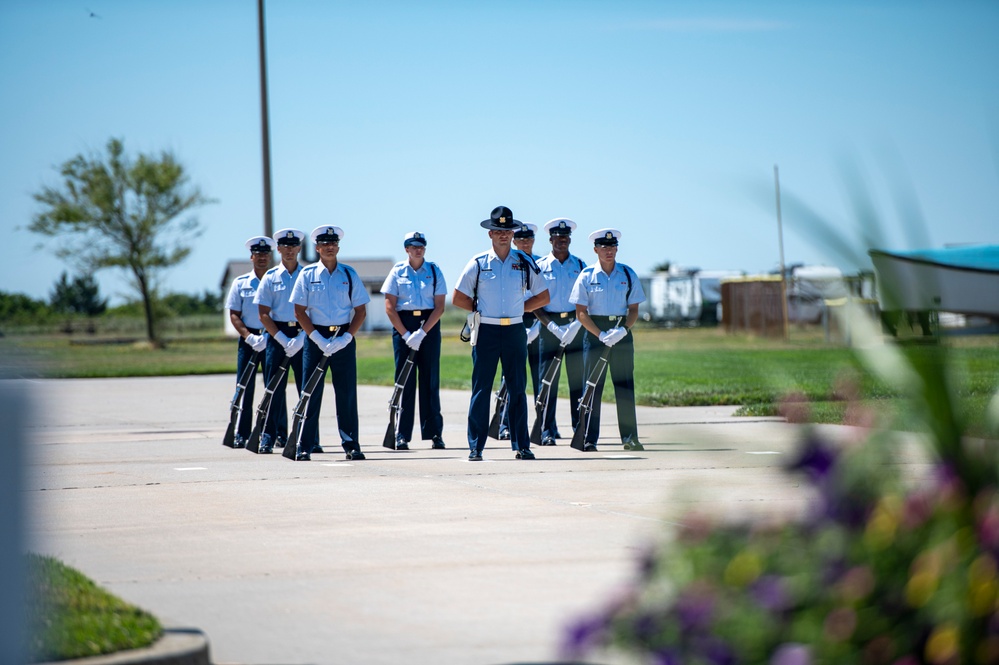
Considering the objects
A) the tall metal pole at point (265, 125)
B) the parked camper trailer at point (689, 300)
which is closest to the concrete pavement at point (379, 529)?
the tall metal pole at point (265, 125)

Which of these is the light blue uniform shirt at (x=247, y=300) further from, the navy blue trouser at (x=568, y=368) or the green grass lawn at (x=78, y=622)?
the green grass lawn at (x=78, y=622)

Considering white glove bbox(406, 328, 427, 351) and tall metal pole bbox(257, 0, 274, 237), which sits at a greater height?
tall metal pole bbox(257, 0, 274, 237)

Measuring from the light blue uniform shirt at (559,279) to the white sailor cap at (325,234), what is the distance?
237cm

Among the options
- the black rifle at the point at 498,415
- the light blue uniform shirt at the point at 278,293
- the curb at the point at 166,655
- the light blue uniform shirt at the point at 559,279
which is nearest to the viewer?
the curb at the point at 166,655

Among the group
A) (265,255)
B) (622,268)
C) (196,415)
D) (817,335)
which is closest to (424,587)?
(622,268)

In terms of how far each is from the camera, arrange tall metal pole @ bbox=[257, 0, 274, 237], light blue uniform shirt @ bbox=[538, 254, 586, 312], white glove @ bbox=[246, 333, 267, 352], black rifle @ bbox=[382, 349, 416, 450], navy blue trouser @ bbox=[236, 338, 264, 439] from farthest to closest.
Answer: tall metal pole @ bbox=[257, 0, 274, 237], light blue uniform shirt @ bbox=[538, 254, 586, 312], white glove @ bbox=[246, 333, 267, 352], navy blue trouser @ bbox=[236, 338, 264, 439], black rifle @ bbox=[382, 349, 416, 450]

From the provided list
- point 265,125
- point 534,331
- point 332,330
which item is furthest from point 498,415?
point 265,125

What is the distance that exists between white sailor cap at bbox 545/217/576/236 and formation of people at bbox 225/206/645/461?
12 mm

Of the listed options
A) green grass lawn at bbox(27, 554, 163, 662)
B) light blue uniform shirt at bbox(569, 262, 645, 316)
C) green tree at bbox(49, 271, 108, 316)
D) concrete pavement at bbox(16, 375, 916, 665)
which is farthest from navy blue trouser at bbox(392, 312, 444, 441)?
green tree at bbox(49, 271, 108, 316)

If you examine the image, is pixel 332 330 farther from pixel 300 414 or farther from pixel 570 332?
pixel 570 332

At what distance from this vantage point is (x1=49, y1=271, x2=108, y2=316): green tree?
287 ft

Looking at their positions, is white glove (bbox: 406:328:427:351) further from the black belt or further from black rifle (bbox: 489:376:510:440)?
the black belt

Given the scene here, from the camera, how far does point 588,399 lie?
39.6 feet

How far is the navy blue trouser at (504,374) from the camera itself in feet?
37.0
